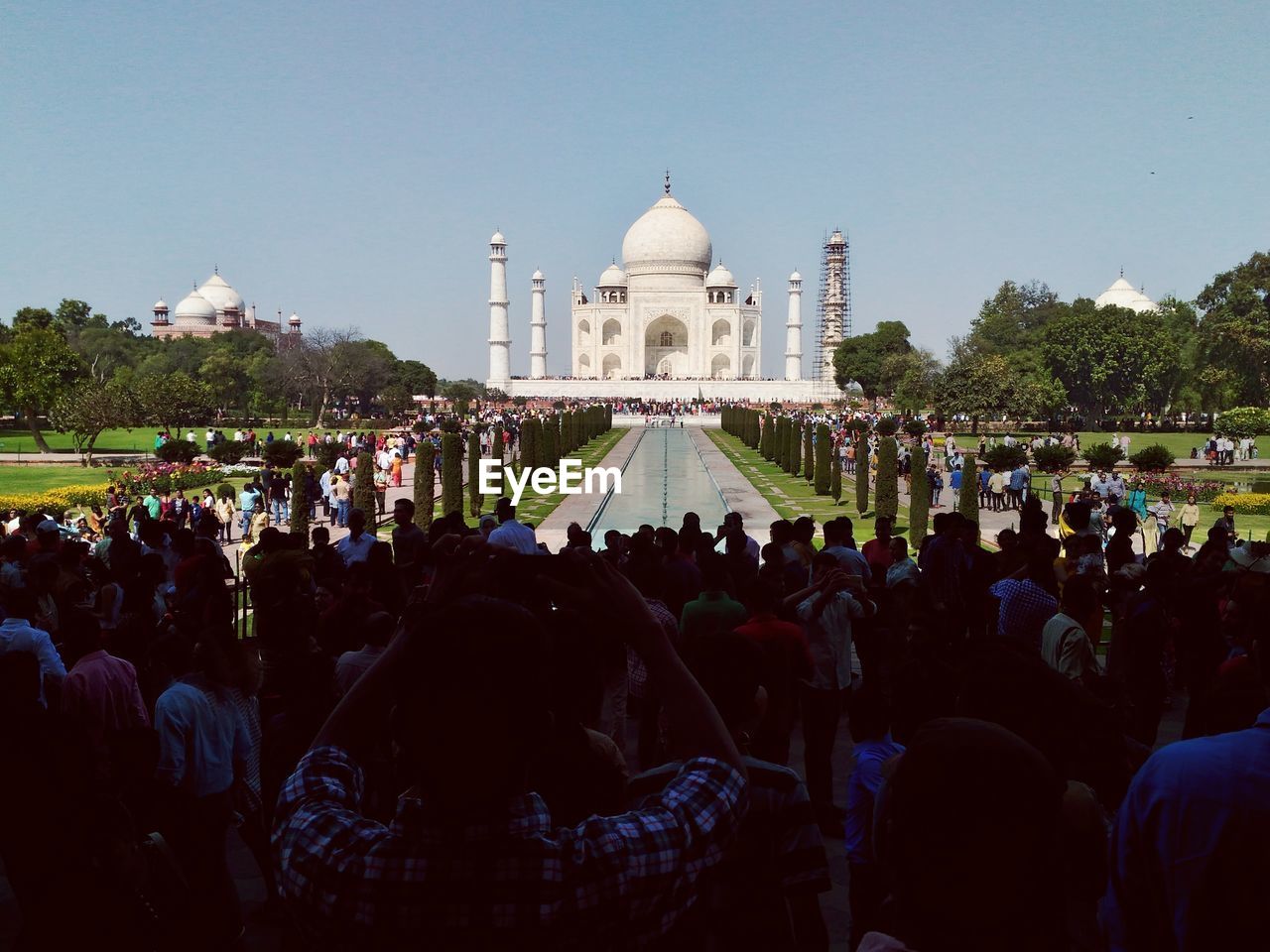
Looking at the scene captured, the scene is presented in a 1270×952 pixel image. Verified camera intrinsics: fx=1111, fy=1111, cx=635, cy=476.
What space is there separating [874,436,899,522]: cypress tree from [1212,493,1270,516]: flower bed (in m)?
5.42

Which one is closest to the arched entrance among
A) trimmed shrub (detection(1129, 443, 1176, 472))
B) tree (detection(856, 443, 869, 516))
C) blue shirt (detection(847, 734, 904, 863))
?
trimmed shrub (detection(1129, 443, 1176, 472))

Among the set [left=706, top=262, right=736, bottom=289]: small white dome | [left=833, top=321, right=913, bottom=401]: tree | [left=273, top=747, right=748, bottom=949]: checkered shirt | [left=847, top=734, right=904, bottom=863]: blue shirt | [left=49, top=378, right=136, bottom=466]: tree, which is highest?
[left=706, top=262, right=736, bottom=289]: small white dome

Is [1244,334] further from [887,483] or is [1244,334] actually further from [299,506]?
[299,506]

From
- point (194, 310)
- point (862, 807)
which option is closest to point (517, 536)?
point (862, 807)

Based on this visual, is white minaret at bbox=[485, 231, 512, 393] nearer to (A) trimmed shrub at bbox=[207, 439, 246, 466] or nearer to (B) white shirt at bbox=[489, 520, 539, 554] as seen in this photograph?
(A) trimmed shrub at bbox=[207, 439, 246, 466]

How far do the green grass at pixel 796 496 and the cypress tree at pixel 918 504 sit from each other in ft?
2.38

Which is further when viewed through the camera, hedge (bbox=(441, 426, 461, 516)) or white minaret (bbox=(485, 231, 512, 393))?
white minaret (bbox=(485, 231, 512, 393))

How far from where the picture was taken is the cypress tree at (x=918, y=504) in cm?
1468

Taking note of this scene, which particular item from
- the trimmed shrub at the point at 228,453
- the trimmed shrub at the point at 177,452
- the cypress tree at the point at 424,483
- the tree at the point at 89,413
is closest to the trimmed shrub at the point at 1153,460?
the cypress tree at the point at 424,483

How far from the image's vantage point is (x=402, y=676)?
1306 mm

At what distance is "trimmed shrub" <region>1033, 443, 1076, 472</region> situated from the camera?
23578 millimetres

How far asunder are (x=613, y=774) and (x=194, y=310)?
90878 millimetres

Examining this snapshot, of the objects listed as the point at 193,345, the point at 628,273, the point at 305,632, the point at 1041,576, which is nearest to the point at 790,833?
the point at 305,632

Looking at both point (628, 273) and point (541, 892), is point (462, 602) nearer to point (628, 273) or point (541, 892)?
point (541, 892)
